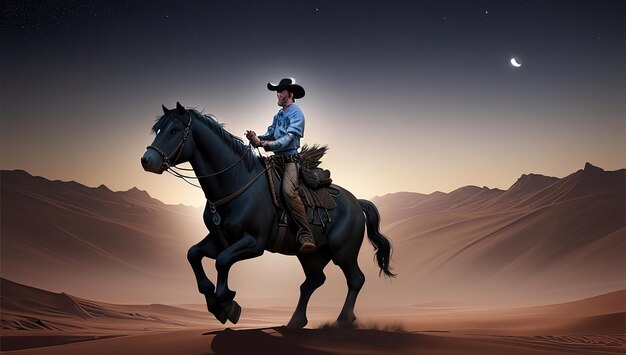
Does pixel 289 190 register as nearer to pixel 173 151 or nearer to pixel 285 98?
pixel 285 98

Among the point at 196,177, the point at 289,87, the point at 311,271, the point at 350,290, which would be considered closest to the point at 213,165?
the point at 196,177

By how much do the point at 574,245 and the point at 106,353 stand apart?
886 cm

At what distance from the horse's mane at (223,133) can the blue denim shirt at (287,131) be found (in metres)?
0.25

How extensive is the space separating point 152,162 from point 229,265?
43.0 inches

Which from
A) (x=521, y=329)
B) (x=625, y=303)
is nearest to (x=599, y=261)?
(x=625, y=303)

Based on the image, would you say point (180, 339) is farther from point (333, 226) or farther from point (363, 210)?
point (363, 210)

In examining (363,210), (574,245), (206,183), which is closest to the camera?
(206,183)

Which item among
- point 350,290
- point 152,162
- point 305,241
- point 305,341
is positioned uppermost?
point 152,162

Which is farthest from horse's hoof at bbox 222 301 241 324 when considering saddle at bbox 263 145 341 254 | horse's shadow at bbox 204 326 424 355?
saddle at bbox 263 145 341 254

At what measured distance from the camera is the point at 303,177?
6953 millimetres

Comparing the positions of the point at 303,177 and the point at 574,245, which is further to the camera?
the point at 574,245

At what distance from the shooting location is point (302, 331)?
6.20 m

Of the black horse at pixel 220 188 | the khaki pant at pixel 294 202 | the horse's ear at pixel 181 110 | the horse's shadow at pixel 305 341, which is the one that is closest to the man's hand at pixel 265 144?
the black horse at pixel 220 188

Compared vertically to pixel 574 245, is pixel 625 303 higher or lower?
lower
